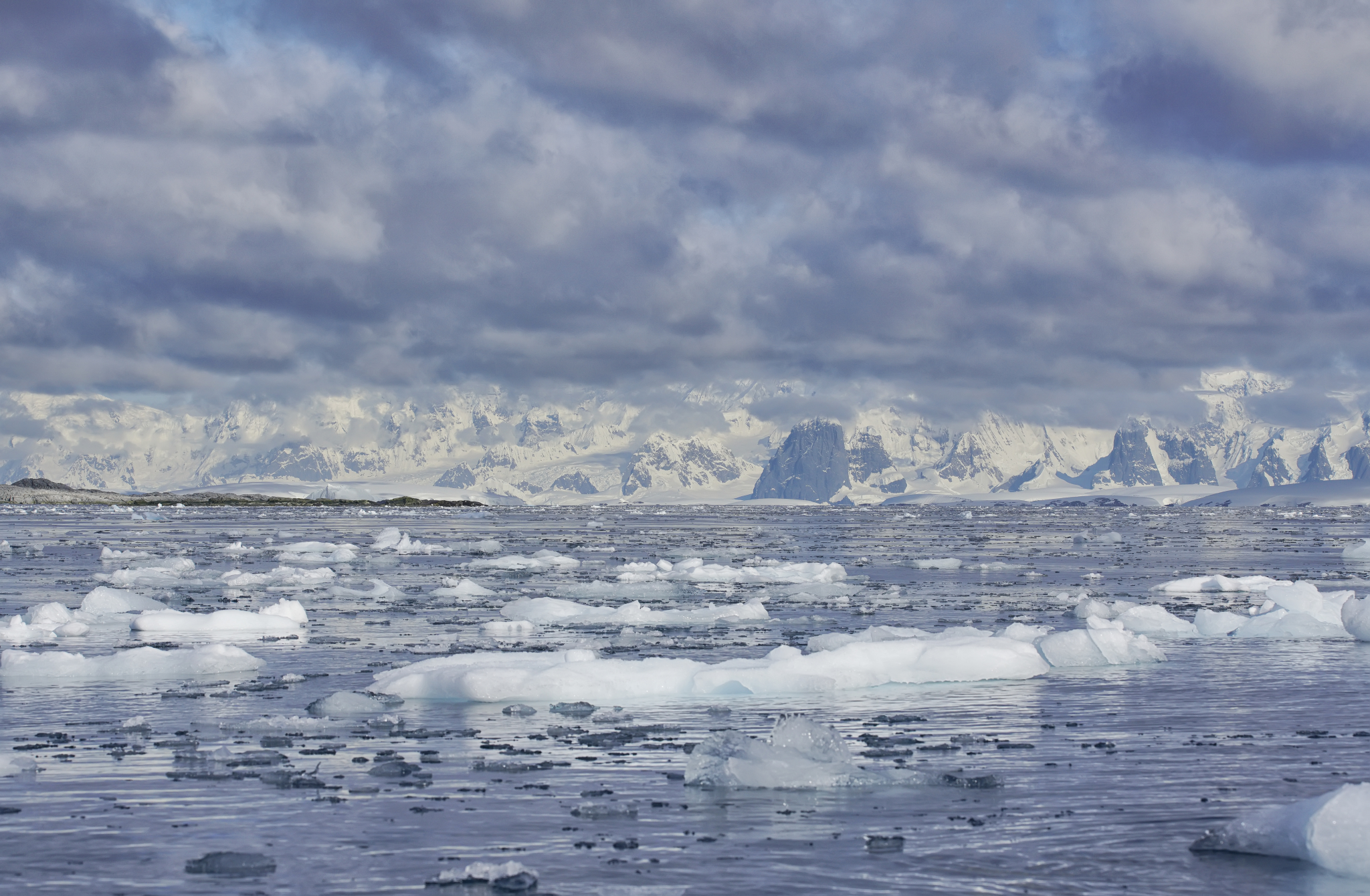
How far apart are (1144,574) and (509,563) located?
2668 centimetres

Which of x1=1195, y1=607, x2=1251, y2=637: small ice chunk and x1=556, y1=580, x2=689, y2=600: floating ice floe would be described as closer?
x1=1195, y1=607, x2=1251, y2=637: small ice chunk

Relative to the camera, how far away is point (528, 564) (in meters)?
55.1

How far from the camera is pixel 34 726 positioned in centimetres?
1717

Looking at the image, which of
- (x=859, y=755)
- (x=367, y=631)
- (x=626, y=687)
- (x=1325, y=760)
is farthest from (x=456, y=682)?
(x=1325, y=760)

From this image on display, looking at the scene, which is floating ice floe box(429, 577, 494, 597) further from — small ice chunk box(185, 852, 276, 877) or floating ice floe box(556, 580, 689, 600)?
small ice chunk box(185, 852, 276, 877)

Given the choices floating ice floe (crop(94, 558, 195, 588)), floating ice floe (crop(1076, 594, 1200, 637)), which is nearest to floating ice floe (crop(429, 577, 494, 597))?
floating ice floe (crop(94, 558, 195, 588))

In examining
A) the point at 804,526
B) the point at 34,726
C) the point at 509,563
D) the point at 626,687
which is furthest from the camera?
the point at 804,526

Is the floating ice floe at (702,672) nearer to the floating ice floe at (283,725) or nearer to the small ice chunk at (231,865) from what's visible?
the floating ice floe at (283,725)

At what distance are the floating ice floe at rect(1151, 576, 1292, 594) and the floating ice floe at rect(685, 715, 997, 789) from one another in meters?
30.3

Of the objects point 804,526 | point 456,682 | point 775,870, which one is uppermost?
point 804,526

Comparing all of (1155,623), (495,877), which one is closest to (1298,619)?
(1155,623)

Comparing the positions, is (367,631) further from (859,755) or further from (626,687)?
(859,755)

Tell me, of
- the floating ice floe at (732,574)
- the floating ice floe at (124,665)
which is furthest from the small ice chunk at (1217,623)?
the floating ice floe at (124,665)

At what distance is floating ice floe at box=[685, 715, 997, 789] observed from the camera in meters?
13.8
